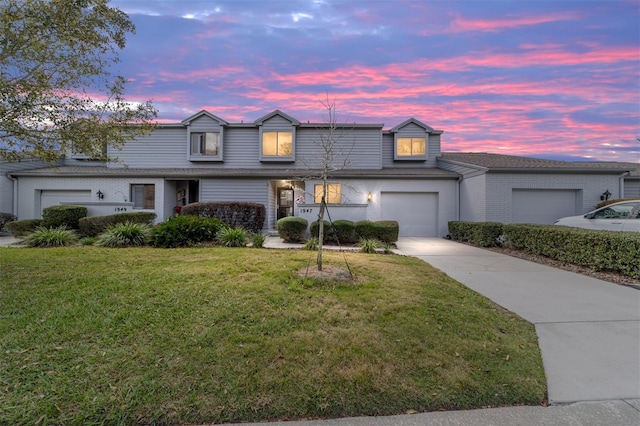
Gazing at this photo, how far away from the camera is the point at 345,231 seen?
1088 cm

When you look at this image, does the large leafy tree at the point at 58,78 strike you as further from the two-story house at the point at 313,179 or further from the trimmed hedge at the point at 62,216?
the trimmed hedge at the point at 62,216

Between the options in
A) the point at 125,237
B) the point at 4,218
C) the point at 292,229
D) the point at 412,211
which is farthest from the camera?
the point at 412,211

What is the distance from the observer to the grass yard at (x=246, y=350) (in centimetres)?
245

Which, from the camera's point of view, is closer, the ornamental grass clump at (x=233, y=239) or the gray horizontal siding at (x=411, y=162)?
the ornamental grass clump at (x=233, y=239)

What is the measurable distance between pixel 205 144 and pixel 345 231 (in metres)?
10.1

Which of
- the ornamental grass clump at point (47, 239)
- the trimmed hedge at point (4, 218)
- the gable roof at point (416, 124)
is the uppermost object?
the gable roof at point (416, 124)

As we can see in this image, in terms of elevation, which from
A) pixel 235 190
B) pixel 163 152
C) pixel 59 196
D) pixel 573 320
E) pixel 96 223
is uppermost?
pixel 163 152

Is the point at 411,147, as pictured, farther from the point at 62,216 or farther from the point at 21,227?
the point at 21,227

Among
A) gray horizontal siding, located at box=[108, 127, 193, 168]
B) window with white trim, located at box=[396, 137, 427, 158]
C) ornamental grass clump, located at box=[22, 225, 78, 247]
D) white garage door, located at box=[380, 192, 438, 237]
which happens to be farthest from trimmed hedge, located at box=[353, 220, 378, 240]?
gray horizontal siding, located at box=[108, 127, 193, 168]

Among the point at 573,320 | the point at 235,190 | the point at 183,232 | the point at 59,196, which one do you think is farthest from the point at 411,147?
the point at 59,196

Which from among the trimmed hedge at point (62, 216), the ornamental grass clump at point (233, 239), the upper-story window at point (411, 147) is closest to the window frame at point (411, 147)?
the upper-story window at point (411, 147)

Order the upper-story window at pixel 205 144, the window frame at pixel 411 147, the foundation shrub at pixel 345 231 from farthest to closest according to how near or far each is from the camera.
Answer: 1. the window frame at pixel 411 147
2. the upper-story window at pixel 205 144
3. the foundation shrub at pixel 345 231

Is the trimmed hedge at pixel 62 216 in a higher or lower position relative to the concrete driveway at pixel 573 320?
higher

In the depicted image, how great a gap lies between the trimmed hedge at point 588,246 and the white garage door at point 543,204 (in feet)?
12.2
